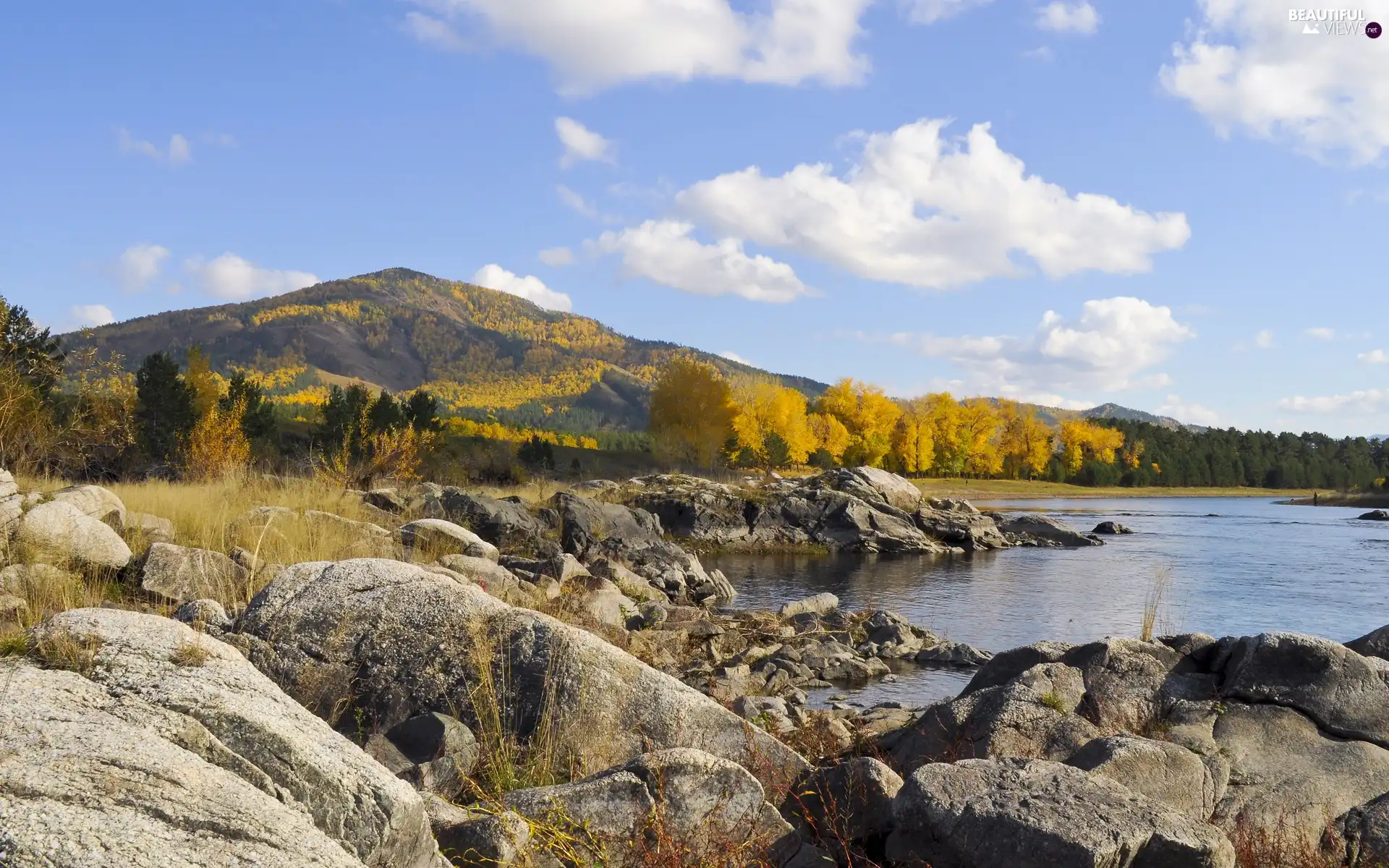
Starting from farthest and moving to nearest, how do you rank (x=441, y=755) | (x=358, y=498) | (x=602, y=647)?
(x=358, y=498), (x=602, y=647), (x=441, y=755)

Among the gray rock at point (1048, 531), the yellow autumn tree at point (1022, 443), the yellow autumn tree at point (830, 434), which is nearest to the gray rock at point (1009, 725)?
the gray rock at point (1048, 531)

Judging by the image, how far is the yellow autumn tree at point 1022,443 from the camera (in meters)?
110

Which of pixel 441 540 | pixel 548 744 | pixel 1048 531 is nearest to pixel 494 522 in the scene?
pixel 441 540

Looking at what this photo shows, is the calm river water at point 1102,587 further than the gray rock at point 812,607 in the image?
No

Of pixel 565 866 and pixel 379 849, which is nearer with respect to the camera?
pixel 379 849

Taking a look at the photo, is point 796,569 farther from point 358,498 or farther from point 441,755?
point 441,755

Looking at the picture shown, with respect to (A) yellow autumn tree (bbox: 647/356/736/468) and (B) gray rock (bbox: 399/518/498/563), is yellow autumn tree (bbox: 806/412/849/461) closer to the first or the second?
(A) yellow autumn tree (bbox: 647/356/736/468)

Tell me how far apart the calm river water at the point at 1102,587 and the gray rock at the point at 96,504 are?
10302mm

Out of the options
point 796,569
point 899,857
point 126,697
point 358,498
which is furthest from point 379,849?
point 796,569

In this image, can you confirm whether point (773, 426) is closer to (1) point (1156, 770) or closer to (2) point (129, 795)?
(1) point (1156, 770)

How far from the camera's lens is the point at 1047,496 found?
9631 centimetres

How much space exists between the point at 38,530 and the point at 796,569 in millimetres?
27420

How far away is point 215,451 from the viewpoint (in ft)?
75.9

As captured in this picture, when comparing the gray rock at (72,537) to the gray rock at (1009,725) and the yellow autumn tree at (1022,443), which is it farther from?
the yellow autumn tree at (1022,443)
